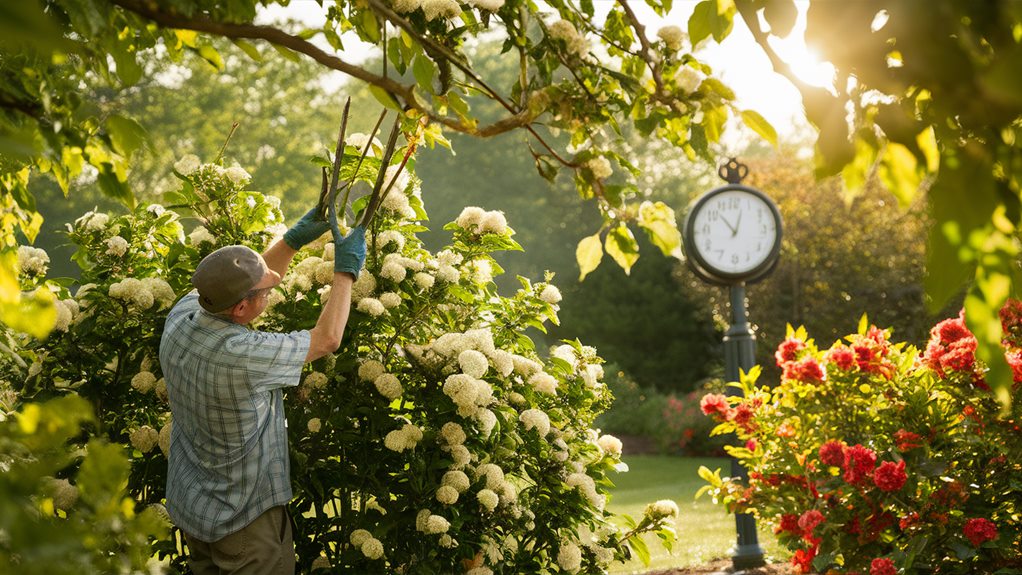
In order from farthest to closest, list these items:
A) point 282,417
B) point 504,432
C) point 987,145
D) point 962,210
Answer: point 504,432
point 282,417
point 987,145
point 962,210

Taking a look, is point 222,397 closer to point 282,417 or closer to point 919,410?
point 282,417

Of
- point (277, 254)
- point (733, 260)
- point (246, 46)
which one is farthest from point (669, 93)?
point (733, 260)

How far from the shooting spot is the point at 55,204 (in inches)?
882

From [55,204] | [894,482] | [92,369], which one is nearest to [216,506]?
[92,369]

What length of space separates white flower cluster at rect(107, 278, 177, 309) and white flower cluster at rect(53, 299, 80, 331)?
142mm

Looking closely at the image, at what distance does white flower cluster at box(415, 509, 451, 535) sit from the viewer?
2918 mm

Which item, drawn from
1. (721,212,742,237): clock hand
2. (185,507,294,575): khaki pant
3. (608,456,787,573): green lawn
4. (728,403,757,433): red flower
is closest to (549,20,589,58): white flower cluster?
(185,507,294,575): khaki pant

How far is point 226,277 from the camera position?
9.08 feet

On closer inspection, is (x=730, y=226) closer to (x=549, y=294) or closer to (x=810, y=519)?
(x=810, y=519)

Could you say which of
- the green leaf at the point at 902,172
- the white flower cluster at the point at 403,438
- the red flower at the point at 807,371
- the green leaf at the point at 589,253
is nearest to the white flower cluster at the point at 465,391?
the white flower cluster at the point at 403,438

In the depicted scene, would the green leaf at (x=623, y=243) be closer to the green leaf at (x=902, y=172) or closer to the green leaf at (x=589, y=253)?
the green leaf at (x=589, y=253)

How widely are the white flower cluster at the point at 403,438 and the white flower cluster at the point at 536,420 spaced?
0.40 m

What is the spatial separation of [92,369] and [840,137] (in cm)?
299

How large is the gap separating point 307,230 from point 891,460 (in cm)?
294
